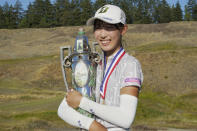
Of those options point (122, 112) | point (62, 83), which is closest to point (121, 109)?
point (122, 112)

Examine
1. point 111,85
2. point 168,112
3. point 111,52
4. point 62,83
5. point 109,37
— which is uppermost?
point 109,37

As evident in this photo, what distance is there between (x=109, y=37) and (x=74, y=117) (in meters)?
1.01

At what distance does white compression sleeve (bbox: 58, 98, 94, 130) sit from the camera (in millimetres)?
3453

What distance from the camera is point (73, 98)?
3.61m

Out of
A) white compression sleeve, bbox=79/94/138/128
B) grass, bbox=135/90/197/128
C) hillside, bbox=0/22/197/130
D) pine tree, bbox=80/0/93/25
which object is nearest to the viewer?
white compression sleeve, bbox=79/94/138/128

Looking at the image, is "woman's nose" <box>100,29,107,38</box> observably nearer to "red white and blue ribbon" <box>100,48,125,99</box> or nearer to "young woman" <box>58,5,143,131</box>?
"young woman" <box>58,5,143,131</box>

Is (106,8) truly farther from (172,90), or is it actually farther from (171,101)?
(172,90)

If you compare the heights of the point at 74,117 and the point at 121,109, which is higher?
the point at 121,109

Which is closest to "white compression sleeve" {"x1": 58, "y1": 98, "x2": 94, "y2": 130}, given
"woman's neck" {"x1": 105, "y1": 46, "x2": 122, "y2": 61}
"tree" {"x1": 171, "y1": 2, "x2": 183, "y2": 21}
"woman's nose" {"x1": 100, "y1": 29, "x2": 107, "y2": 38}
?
"woman's neck" {"x1": 105, "y1": 46, "x2": 122, "y2": 61}

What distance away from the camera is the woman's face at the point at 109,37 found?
378 centimetres

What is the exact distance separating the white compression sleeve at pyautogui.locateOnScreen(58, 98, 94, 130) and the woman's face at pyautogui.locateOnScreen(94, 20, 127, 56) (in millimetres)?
814

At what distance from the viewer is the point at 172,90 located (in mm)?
39219

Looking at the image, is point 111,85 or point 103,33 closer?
point 111,85

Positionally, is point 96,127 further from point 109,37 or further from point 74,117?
point 109,37
